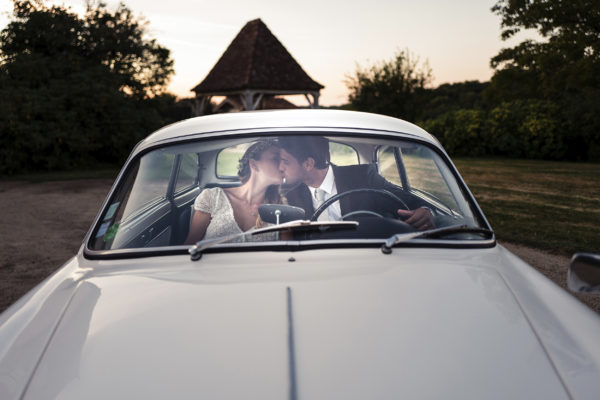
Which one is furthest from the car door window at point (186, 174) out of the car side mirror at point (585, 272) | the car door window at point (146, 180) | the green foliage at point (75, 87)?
the green foliage at point (75, 87)

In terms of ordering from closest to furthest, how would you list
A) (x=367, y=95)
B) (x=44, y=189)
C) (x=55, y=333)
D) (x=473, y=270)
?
(x=55, y=333), (x=473, y=270), (x=44, y=189), (x=367, y=95)

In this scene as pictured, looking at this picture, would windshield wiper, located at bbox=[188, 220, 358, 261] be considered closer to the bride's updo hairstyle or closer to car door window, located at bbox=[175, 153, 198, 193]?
the bride's updo hairstyle

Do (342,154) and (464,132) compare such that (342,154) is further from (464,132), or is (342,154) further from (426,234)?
(464,132)

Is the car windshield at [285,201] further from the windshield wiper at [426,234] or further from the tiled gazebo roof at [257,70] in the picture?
the tiled gazebo roof at [257,70]

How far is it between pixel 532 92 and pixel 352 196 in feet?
98.6

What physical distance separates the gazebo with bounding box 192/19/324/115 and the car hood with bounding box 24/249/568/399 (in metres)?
25.6

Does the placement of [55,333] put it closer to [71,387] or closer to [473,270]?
[71,387]

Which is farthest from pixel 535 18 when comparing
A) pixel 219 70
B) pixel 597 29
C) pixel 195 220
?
pixel 195 220

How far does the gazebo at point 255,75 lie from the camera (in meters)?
27.6

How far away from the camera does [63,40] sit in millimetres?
21406

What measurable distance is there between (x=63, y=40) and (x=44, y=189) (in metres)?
10.8

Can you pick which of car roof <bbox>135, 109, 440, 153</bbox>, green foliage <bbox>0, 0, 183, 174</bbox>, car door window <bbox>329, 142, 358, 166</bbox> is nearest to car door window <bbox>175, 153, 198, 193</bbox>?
car roof <bbox>135, 109, 440, 153</bbox>

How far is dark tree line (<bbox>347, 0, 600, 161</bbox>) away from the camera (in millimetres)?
23703

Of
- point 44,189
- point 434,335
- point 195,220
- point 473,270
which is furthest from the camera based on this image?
point 44,189
